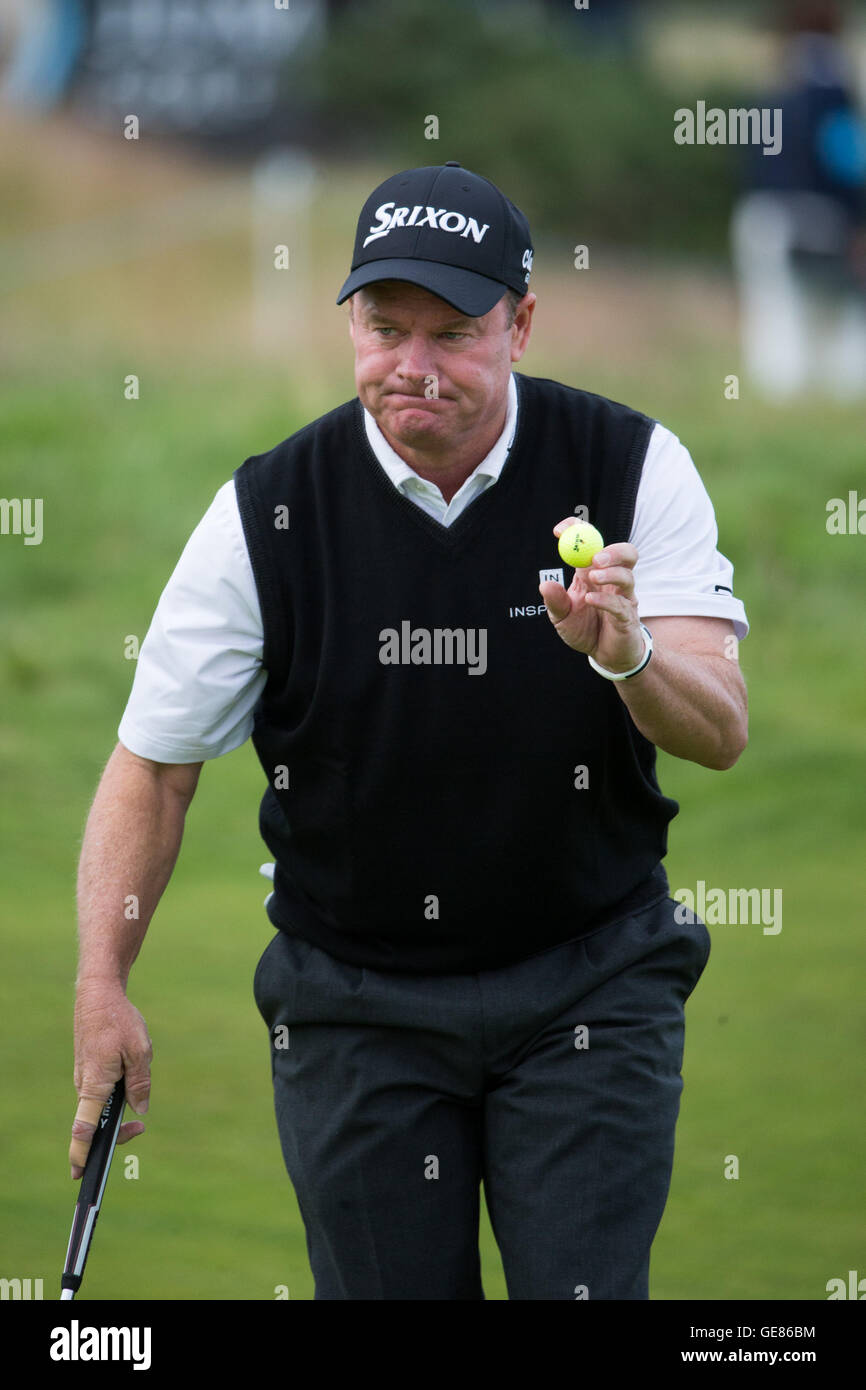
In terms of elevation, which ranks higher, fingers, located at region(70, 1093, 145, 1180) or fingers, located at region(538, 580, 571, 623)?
fingers, located at region(538, 580, 571, 623)

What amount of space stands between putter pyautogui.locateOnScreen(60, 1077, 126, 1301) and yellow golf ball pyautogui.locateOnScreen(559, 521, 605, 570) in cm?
114

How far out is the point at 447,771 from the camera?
119 inches

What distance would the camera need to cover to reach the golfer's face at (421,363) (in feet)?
9.66

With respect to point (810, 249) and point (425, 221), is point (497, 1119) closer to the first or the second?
point (425, 221)

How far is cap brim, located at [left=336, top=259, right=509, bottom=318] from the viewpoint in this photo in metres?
2.89

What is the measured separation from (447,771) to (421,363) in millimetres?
636

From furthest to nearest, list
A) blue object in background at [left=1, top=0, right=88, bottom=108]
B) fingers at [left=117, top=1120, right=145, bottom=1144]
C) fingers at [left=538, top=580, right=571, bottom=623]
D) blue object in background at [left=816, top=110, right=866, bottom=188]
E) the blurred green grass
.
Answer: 1. blue object in background at [left=1, top=0, right=88, bottom=108]
2. blue object in background at [left=816, top=110, right=866, bottom=188]
3. the blurred green grass
4. fingers at [left=117, top=1120, right=145, bottom=1144]
5. fingers at [left=538, top=580, right=571, bottom=623]

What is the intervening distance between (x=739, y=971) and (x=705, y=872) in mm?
1099

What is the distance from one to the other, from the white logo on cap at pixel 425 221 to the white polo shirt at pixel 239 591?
1.05ft

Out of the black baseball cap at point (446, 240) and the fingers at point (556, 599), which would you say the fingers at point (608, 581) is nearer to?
the fingers at point (556, 599)

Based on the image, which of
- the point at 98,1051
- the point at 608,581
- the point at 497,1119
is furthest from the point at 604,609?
the point at 98,1051

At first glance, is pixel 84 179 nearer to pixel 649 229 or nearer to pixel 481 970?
pixel 649 229

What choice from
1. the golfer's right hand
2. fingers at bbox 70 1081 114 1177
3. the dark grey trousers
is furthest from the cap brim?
fingers at bbox 70 1081 114 1177

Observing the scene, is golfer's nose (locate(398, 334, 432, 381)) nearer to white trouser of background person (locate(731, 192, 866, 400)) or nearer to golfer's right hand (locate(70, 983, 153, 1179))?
golfer's right hand (locate(70, 983, 153, 1179))
